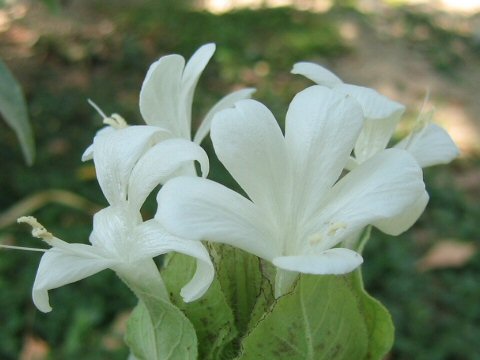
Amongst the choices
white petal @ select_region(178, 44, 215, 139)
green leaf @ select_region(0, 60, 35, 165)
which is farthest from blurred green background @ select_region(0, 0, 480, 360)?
white petal @ select_region(178, 44, 215, 139)

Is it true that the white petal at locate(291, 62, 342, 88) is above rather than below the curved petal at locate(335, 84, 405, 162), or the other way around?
above

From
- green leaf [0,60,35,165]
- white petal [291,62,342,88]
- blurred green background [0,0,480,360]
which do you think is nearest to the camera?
white petal [291,62,342,88]

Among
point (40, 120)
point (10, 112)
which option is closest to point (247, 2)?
point (40, 120)

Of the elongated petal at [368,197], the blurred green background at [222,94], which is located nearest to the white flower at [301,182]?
the elongated petal at [368,197]

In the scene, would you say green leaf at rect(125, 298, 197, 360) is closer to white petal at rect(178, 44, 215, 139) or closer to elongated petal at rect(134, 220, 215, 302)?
elongated petal at rect(134, 220, 215, 302)

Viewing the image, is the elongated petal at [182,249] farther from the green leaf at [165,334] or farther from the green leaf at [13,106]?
the green leaf at [13,106]
